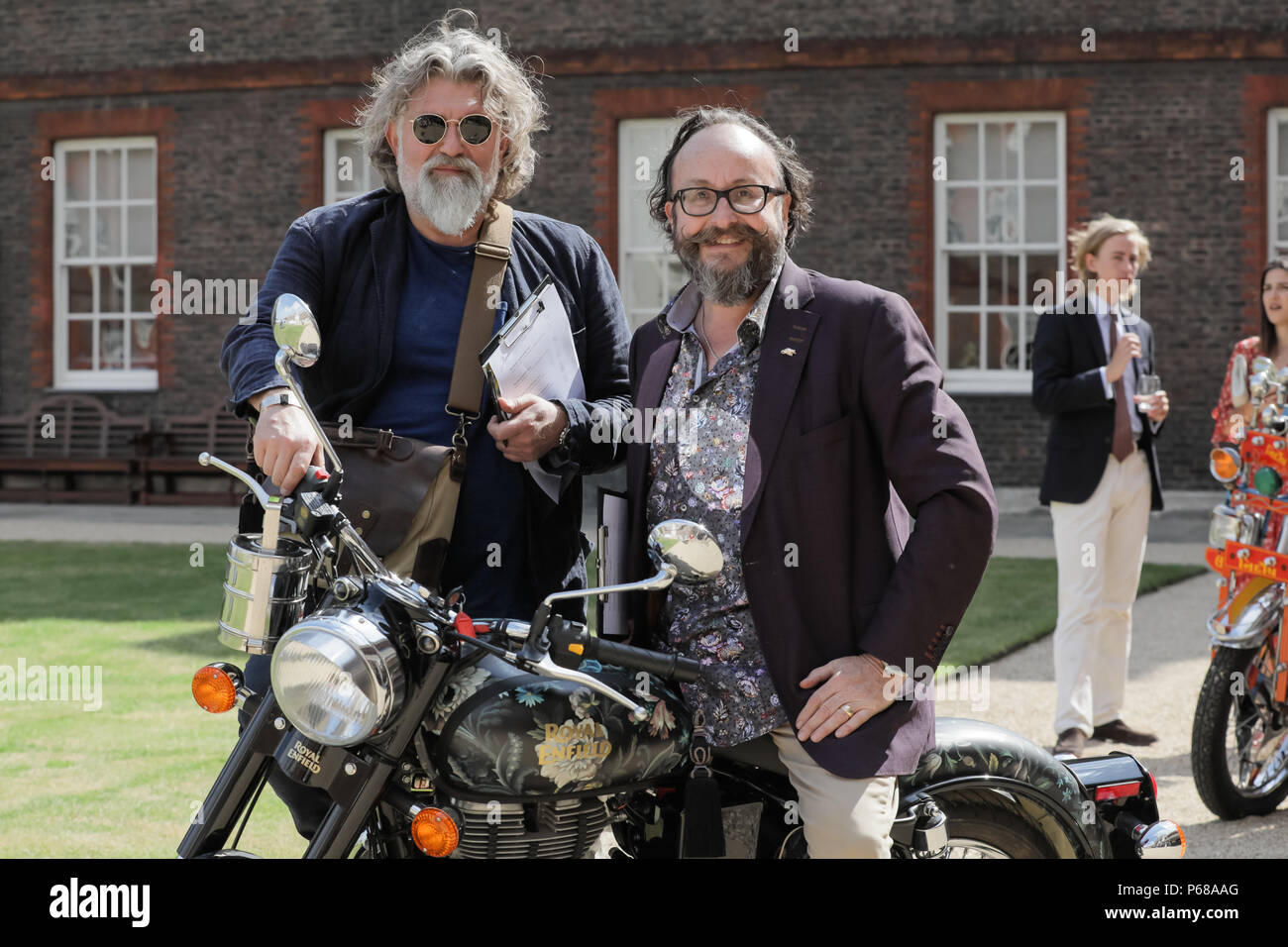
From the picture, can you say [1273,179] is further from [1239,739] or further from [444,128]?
[444,128]

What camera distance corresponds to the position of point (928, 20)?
15.1 meters

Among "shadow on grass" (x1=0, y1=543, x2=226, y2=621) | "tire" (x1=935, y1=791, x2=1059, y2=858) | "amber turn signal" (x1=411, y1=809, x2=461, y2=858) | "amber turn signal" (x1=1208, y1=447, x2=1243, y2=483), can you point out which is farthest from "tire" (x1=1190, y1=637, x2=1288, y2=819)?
"shadow on grass" (x1=0, y1=543, x2=226, y2=621)

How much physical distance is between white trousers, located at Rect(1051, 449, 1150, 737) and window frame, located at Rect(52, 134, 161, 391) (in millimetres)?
13401

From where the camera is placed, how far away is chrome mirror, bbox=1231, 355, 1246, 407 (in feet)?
18.1

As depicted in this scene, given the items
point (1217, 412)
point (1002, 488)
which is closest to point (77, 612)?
point (1217, 412)

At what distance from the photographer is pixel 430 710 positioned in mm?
2270

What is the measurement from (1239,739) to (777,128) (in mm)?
11201

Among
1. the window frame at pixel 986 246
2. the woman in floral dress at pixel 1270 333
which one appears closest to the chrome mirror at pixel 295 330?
the woman in floral dress at pixel 1270 333

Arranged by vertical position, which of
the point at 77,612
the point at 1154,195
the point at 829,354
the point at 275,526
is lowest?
the point at 77,612

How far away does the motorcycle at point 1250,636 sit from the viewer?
520 centimetres

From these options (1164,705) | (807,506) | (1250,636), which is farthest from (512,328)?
(1164,705)

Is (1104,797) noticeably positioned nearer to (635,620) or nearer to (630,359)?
(635,620)

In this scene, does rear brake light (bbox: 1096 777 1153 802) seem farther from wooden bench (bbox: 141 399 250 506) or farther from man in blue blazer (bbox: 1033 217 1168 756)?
wooden bench (bbox: 141 399 250 506)

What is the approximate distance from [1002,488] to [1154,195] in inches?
129
